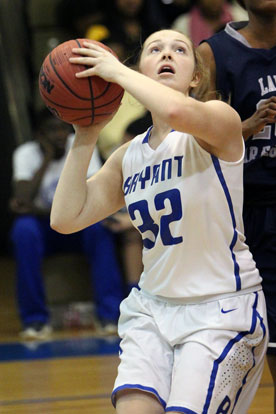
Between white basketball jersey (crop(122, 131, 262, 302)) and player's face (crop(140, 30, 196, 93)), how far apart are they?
0.20 m

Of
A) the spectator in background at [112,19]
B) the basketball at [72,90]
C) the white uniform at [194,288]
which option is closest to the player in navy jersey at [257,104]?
the white uniform at [194,288]

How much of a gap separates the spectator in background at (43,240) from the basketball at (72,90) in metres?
3.42

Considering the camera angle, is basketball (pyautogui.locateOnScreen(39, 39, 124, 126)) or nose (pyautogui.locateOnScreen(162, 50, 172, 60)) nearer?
basketball (pyautogui.locateOnScreen(39, 39, 124, 126))

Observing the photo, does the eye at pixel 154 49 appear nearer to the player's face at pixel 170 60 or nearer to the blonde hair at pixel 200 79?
the player's face at pixel 170 60

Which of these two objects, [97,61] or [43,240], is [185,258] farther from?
[43,240]

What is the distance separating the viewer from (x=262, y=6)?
10.2 feet

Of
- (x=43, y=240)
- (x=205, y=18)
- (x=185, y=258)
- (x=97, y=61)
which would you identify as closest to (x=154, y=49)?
(x=97, y=61)

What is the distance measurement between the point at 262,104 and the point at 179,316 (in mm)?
906

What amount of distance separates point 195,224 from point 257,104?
2.26 feet

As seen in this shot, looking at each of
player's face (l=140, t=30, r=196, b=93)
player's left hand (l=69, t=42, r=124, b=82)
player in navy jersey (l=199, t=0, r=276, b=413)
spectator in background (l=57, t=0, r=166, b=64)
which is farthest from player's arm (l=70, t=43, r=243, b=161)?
spectator in background (l=57, t=0, r=166, b=64)

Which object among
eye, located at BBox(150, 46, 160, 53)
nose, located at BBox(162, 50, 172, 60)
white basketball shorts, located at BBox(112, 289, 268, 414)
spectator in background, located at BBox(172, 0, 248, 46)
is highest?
eye, located at BBox(150, 46, 160, 53)

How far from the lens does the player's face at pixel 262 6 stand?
3.08 meters

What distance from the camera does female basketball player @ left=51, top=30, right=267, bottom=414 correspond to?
2520 millimetres

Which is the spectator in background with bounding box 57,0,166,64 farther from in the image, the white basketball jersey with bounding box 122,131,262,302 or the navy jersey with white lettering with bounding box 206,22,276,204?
the white basketball jersey with bounding box 122,131,262,302
